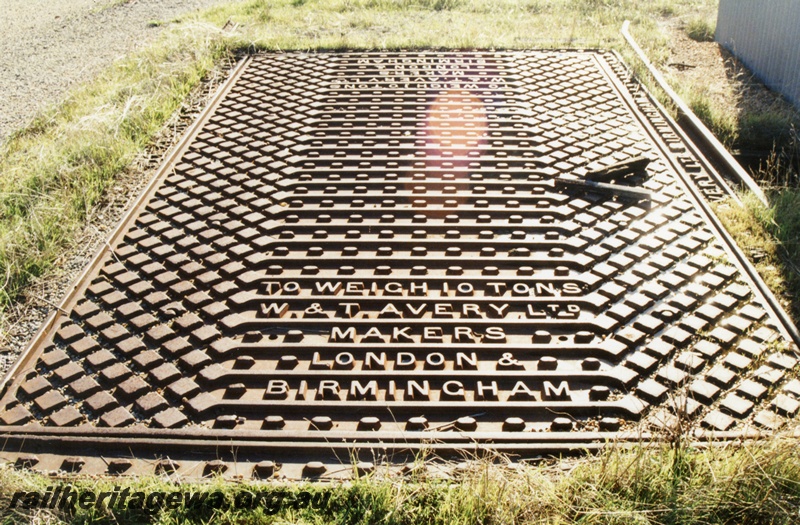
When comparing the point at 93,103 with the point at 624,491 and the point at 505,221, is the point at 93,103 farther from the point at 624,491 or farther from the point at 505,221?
the point at 624,491

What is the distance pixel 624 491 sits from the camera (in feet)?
7.45

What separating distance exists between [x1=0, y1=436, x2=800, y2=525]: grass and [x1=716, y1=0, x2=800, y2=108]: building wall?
4.62 meters

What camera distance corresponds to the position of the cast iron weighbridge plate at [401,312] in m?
2.57

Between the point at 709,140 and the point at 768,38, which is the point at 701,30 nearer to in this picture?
the point at 768,38

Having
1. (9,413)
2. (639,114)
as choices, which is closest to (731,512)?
(9,413)

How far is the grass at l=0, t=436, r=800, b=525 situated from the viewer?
220cm

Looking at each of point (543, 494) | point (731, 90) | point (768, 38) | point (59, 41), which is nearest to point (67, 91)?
point (59, 41)

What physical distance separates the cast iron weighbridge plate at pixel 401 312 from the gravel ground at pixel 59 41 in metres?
2.43

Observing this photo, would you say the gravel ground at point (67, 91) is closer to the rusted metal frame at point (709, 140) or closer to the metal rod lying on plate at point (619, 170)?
the metal rod lying on plate at point (619, 170)

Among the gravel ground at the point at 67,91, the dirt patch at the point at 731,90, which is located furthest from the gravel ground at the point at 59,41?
the dirt patch at the point at 731,90

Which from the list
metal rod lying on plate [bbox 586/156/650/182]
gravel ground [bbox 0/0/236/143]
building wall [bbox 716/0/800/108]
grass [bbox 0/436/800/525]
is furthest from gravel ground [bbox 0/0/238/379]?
building wall [bbox 716/0/800/108]

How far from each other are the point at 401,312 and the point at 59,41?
6.64 meters

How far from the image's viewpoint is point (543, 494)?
7.32ft

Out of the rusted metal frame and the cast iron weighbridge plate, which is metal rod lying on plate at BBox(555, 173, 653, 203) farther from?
the rusted metal frame
